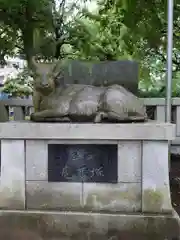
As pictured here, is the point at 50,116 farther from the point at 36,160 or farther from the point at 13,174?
the point at 13,174

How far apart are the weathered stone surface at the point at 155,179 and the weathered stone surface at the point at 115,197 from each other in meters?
0.08

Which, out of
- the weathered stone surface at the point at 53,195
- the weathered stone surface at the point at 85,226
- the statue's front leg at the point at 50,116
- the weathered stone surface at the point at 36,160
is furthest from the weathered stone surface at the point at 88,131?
the weathered stone surface at the point at 85,226

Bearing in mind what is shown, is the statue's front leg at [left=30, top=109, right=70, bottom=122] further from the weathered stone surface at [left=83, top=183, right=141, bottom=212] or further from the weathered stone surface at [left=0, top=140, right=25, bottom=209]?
the weathered stone surface at [left=83, top=183, right=141, bottom=212]

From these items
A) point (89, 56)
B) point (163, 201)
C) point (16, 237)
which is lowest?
point (16, 237)

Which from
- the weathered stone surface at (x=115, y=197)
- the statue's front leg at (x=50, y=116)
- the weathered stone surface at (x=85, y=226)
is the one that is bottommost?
the weathered stone surface at (x=85, y=226)

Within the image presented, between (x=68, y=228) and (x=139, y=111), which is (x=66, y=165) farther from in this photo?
(x=139, y=111)

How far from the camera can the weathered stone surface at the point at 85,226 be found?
3.55 meters

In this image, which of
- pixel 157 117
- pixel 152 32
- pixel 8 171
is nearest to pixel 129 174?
pixel 8 171

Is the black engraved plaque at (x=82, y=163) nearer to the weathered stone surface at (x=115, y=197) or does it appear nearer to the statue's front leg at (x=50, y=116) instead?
the weathered stone surface at (x=115, y=197)

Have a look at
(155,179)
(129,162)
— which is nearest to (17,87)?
(129,162)

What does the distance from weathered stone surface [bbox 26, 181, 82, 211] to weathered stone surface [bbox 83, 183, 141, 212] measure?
0.13m

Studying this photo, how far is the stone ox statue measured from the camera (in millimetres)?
3758

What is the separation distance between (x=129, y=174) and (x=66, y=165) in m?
0.60

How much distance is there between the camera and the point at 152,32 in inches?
291
